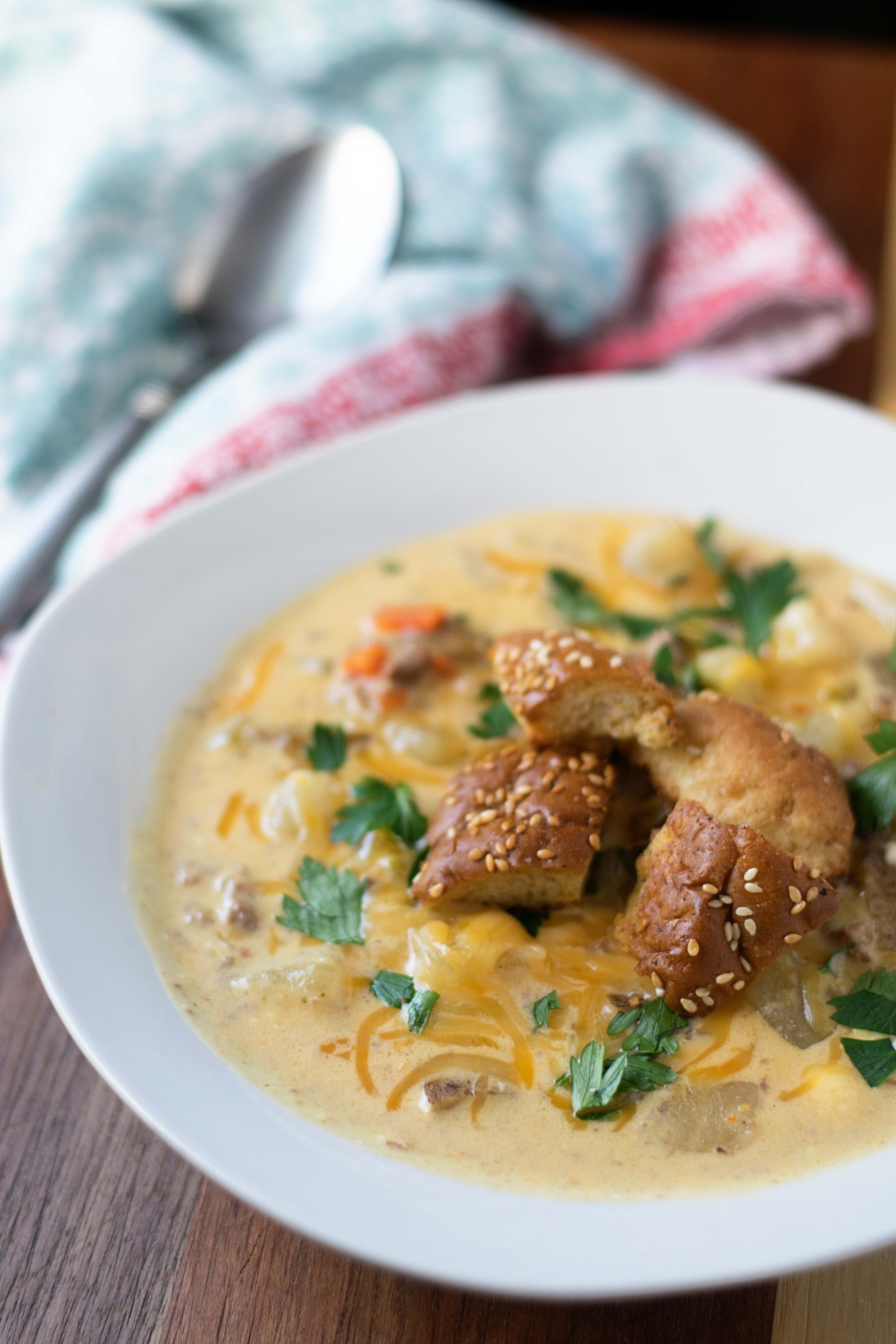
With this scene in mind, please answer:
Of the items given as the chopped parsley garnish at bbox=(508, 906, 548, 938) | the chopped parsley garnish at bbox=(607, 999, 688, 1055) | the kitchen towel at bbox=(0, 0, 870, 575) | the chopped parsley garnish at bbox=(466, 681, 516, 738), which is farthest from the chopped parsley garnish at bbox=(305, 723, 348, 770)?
the kitchen towel at bbox=(0, 0, 870, 575)

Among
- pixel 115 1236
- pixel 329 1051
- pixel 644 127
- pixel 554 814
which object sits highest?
pixel 644 127

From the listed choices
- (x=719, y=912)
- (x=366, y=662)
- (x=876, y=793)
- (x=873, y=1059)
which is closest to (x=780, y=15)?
(x=366, y=662)

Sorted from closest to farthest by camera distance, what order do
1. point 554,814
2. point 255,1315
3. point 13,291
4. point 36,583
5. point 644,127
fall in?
point 255,1315 < point 554,814 < point 36,583 < point 13,291 < point 644,127

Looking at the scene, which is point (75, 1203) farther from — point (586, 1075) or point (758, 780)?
point (758, 780)

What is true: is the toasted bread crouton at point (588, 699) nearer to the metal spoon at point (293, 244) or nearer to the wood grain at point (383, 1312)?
the wood grain at point (383, 1312)

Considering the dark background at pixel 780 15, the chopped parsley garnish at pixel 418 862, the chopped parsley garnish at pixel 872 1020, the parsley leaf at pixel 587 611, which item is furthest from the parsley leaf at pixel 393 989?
the dark background at pixel 780 15

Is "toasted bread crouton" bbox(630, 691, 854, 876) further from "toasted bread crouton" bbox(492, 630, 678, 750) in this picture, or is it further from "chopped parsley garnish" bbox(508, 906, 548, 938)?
"chopped parsley garnish" bbox(508, 906, 548, 938)

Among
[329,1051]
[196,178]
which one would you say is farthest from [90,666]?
[196,178]

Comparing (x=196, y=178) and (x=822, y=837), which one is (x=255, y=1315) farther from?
(x=196, y=178)
